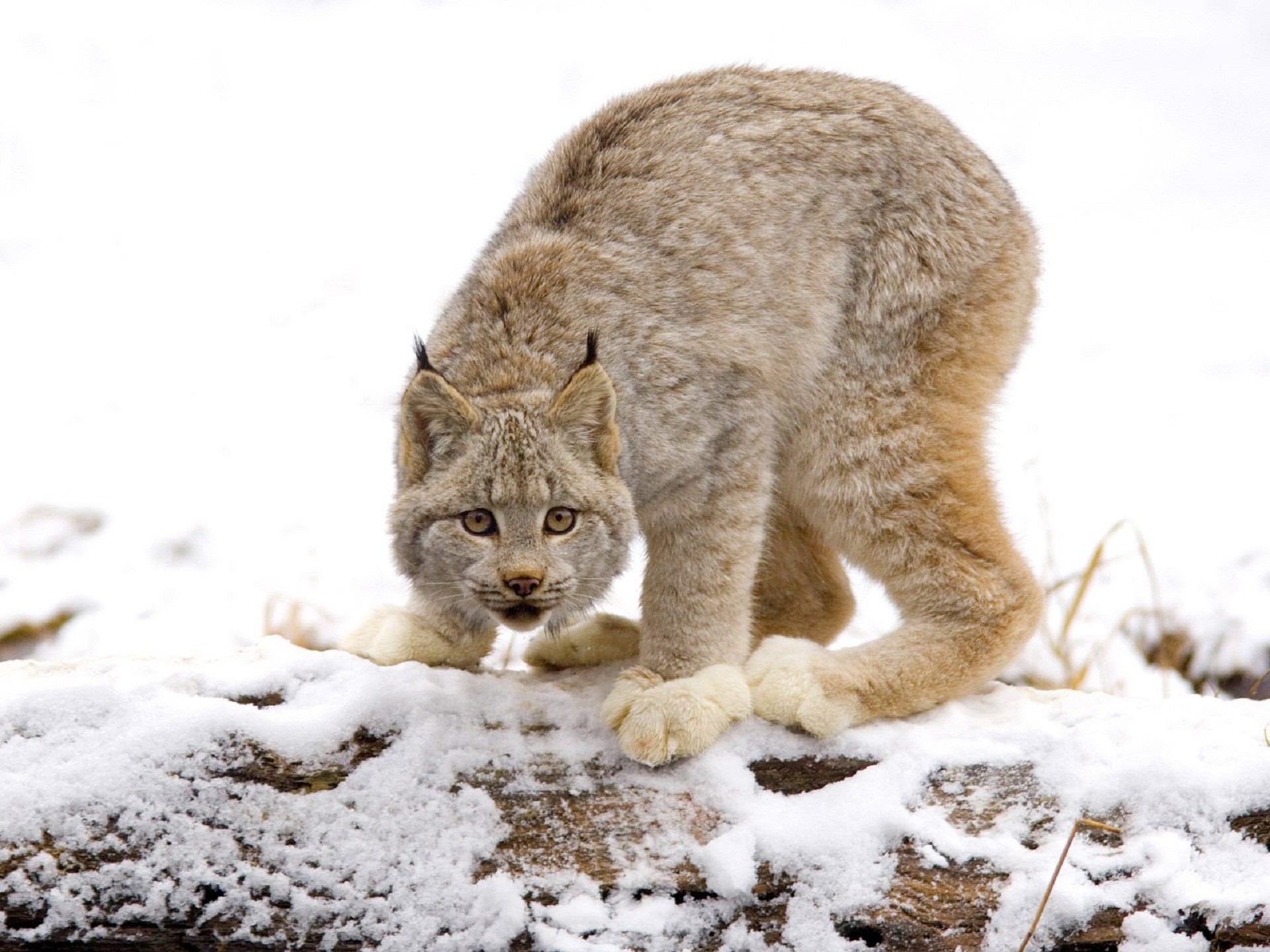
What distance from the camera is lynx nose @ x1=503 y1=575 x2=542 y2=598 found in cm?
394

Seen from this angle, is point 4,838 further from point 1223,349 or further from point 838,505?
point 1223,349

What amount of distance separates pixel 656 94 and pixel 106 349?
16.2 feet

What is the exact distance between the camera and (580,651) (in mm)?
5020

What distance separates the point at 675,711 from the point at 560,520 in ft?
2.16

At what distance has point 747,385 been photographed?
4727mm

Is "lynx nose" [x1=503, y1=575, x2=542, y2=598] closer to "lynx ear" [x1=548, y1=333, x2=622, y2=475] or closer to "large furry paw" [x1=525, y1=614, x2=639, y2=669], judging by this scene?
"lynx ear" [x1=548, y1=333, x2=622, y2=475]

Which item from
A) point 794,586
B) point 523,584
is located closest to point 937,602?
point 794,586

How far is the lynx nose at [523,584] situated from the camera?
394cm

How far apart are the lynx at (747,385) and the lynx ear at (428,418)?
0.01 m

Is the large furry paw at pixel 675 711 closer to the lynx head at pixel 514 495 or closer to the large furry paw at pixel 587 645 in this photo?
the lynx head at pixel 514 495

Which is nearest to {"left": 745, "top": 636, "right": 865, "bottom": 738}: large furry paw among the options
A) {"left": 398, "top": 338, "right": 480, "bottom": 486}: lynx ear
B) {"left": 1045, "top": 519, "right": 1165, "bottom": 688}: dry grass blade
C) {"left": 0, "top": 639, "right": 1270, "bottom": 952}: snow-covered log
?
{"left": 0, "top": 639, "right": 1270, "bottom": 952}: snow-covered log

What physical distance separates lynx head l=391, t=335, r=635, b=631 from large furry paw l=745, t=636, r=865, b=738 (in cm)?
65

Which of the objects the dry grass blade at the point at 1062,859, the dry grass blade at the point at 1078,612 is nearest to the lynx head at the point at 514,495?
the dry grass blade at the point at 1062,859

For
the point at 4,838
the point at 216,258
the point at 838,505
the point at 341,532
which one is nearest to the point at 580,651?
the point at 838,505
